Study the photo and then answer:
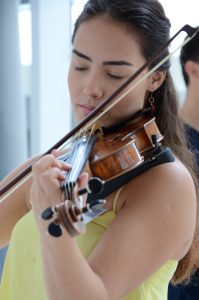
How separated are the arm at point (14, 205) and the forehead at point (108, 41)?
28 cm

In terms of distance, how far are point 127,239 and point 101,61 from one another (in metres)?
0.33

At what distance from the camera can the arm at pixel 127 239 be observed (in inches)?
24.6

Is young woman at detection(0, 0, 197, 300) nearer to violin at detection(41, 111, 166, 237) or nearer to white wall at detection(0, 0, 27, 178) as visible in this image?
violin at detection(41, 111, 166, 237)

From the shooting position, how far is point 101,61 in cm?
86

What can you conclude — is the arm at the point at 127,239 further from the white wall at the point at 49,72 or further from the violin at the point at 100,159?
the white wall at the point at 49,72

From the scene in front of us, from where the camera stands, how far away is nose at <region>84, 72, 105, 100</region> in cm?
87

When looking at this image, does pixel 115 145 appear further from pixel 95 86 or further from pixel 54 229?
pixel 54 229

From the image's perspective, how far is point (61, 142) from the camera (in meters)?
0.83

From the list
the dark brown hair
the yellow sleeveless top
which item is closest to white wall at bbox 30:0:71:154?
the dark brown hair

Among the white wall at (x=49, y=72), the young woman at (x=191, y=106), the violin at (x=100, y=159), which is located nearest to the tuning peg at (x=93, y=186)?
the violin at (x=100, y=159)

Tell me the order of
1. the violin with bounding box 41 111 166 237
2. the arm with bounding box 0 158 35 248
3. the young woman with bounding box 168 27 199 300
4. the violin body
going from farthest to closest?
the young woman with bounding box 168 27 199 300 → the arm with bounding box 0 158 35 248 → the violin body → the violin with bounding box 41 111 166 237

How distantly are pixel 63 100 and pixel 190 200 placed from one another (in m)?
1.40

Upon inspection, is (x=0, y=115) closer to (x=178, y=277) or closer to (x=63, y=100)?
(x=63, y=100)

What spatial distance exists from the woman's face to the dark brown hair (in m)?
0.02
